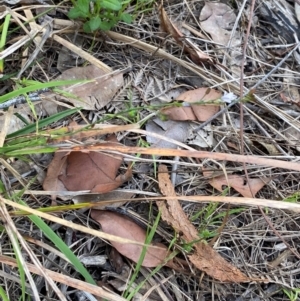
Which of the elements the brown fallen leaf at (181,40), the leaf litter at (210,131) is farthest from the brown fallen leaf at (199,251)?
the brown fallen leaf at (181,40)

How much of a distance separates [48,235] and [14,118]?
403mm

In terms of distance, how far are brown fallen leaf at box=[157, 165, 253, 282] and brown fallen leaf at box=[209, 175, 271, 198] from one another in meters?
0.15

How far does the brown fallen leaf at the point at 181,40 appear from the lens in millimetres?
1701

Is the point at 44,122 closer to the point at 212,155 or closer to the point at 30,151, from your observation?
the point at 30,151

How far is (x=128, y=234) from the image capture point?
1457 mm

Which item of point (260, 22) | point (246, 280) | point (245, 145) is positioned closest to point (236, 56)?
point (260, 22)

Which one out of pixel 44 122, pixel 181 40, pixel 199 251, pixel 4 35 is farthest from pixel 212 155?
pixel 4 35

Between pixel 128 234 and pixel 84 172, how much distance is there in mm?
222

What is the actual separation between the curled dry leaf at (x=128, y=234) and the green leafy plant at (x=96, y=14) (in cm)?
58

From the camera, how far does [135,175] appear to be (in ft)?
5.01

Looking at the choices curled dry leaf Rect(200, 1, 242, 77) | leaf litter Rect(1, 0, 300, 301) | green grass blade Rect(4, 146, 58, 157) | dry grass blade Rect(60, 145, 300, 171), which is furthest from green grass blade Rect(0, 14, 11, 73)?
curled dry leaf Rect(200, 1, 242, 77)

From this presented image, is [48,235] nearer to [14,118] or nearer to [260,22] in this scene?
[14,118]

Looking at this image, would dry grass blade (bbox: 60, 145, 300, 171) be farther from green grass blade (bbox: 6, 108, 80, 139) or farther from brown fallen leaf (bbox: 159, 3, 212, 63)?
brown fallen leaf (bbox: 159, 3, 212, 63)

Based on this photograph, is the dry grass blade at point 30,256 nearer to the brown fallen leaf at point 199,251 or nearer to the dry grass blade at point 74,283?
the dry grass blade at point 74,283
